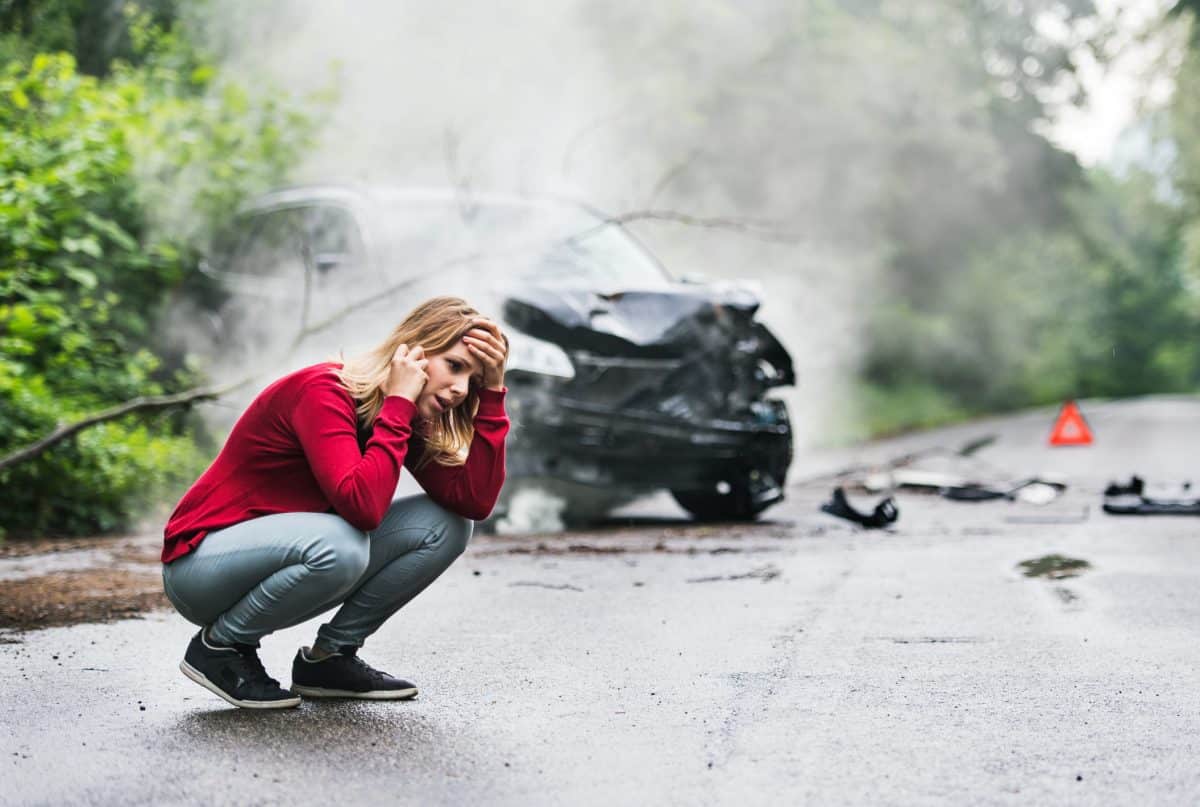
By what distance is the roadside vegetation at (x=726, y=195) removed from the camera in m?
9.40

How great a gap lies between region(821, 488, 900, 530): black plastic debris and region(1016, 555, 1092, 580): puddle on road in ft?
5.32

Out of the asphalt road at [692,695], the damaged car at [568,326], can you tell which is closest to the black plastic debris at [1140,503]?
the asphalt road at [692,695]

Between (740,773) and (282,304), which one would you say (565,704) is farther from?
(282,304)

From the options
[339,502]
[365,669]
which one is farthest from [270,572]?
[365,669]

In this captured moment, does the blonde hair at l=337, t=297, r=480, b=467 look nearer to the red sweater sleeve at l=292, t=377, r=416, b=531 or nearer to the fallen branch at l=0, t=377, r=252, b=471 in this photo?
the red sweater sleeve at l=292, t=377, r=416, b=531

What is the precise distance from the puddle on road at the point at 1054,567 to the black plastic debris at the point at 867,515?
1623mm

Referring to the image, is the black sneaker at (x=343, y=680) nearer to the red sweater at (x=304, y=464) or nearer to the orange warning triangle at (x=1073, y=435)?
the red sweater at (x=304, y=464)

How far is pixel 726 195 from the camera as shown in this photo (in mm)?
21297

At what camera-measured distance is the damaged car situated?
8.19 m

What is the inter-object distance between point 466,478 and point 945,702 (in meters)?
1.54

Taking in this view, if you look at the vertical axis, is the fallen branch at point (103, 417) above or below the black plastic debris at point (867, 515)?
above

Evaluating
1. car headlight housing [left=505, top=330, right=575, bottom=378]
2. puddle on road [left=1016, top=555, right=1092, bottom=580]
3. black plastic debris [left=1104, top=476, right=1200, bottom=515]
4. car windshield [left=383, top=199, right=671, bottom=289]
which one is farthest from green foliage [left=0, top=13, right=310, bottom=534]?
black plastic debris [left=1104, top=476, right=1200, bottom=515]

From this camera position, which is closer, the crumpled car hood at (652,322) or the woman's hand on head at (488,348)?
the woman's hand on head at (488,348)

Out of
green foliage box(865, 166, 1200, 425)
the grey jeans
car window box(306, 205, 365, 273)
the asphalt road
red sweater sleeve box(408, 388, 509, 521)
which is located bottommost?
green foliage box(865, 166, 1200, 425)
